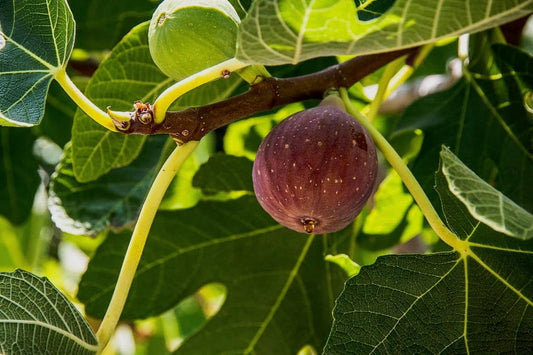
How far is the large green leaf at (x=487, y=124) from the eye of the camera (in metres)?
1.42

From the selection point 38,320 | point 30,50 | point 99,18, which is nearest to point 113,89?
point 30,50

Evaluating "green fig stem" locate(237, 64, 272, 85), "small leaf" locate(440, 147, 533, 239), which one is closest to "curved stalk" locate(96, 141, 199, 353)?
"green fig stem" locate(237, 64, 272, 85)

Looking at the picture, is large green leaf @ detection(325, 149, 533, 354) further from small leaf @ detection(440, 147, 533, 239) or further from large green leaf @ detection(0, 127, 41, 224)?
large green leaf @ detection(0, 127, 41, 224)

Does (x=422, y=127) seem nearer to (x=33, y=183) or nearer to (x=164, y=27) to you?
(x=164, y=27)

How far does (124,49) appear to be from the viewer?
1.31 meters

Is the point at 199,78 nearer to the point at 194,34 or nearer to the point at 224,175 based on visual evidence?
the point at 194,34

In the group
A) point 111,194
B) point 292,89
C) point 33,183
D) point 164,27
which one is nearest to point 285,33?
point 164,27

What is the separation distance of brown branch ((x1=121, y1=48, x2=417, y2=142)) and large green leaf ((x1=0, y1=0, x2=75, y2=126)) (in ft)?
0.61

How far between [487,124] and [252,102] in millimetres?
596

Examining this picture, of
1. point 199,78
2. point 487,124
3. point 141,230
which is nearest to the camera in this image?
point 199,78

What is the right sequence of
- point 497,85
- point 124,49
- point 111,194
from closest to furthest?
point 124,49 → point 497,85 → point 111,194

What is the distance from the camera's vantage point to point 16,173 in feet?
6.40

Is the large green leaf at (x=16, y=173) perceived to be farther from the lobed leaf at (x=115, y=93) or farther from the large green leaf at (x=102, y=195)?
the lobed leaf at (x=115, y=93)

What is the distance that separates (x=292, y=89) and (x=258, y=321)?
57 centimetres
